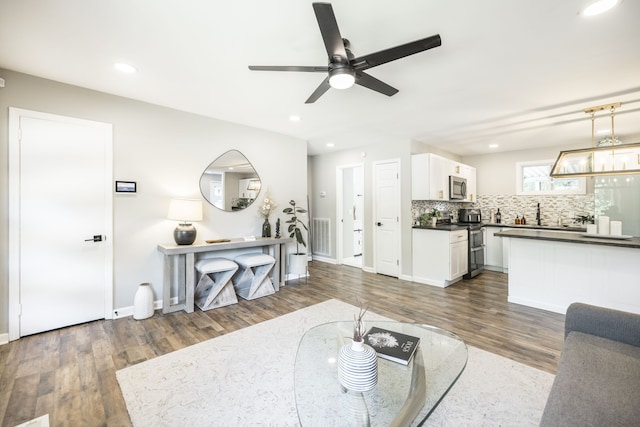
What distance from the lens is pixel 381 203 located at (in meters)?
5.21

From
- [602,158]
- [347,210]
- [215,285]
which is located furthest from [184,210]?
[602,158]

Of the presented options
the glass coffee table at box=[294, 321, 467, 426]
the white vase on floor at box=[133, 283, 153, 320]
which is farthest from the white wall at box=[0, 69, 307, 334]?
the glass coffee table at box=[294, 321, 467, 426]

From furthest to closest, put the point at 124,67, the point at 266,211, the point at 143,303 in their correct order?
the point at 266,211
the point at 143,303
the point at 124,67

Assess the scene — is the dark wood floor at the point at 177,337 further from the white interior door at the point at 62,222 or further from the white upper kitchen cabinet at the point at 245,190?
the white upper kitchen cabinet at the point at 245,190

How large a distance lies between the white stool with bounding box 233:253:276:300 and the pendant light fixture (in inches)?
153

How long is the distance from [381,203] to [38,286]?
190 inches

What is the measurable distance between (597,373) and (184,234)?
3.74 m

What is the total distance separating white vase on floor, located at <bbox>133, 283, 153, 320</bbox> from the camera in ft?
10.1

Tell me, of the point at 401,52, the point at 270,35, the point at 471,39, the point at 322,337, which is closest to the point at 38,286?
the point at 322,337

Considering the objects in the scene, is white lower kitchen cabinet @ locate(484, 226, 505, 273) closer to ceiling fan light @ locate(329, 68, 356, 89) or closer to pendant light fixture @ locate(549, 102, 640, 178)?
pendant light fixture @ locate(549, 102, 640, 178)

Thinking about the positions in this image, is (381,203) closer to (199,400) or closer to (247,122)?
(247,122)

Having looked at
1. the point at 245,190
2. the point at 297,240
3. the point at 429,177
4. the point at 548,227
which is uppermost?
the point at 429,177

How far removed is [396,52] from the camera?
5.54ft

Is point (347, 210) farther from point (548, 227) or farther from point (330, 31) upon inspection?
point (330, 31)
